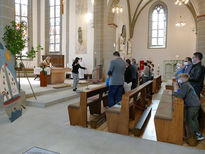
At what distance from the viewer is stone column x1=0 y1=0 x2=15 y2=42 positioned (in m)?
4.88

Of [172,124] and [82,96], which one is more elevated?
[82,96]

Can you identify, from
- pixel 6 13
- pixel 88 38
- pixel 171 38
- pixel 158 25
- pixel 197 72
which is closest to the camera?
A: pixel 197 72

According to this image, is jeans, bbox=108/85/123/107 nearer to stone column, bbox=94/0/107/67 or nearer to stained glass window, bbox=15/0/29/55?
stone column, bbox=94/0/107/67

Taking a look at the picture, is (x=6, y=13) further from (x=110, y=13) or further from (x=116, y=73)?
(x=110, y=13)

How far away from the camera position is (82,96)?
12.9ft

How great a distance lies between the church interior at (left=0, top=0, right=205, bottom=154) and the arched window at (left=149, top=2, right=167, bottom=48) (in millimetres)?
2177

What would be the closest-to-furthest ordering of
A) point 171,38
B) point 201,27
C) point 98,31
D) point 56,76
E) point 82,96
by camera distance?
point 82,96
point 201,27
point 56,76
point 98,31
point 171,38

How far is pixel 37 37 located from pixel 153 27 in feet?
34.7

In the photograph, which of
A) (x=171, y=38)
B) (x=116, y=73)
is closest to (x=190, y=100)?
(x=116, y=73)

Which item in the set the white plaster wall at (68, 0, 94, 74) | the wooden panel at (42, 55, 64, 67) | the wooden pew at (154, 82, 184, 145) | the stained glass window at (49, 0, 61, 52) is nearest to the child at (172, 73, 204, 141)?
the wooden pew at (154, 82, 184, 145)

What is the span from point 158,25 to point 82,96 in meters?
15.2

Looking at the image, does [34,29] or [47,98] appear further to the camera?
[34,29]

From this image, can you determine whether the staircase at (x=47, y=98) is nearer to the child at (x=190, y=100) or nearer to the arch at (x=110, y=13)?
the child at (x=190, y=100)

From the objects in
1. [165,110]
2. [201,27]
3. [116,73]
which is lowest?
[165,110]
